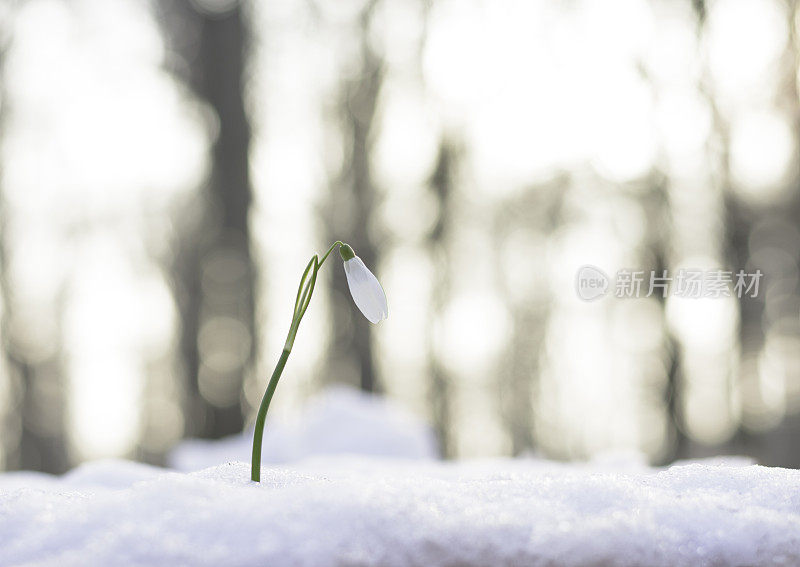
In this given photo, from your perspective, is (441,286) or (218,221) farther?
(441,286)

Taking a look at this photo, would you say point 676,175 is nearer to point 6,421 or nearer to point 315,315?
point 315,315

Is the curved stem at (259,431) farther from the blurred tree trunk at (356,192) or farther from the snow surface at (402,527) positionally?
the blurred tree trunk at (356,192)

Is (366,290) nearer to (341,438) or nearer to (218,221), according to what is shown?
(341,438)

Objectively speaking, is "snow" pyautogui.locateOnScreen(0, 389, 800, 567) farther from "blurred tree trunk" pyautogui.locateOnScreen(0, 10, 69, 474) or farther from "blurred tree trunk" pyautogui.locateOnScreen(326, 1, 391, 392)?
"blurred tree trunk" pyautogui.locateOnScreen(0, 10, 69, 474)

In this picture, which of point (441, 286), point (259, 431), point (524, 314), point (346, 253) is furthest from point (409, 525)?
point (524, 314)

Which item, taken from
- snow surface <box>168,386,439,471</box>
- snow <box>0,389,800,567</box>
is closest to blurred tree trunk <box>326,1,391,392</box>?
snow surface <box>168,386,439,471</box>

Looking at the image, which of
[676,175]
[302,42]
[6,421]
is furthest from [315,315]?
[6,421]
